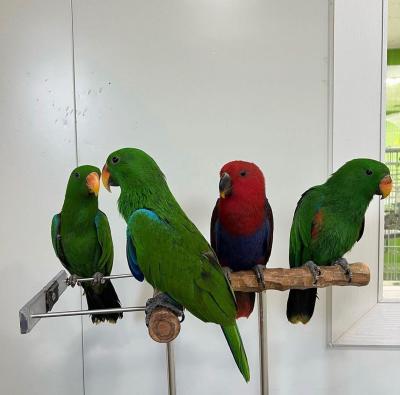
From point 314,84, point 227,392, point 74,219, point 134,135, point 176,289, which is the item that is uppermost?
point 314,84

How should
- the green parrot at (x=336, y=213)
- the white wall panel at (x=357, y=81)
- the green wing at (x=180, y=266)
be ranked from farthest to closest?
the white wall panel at (x=357, y=81) → the green parrot at (x=336, y=213) → the green wing at (x=180, y=266)

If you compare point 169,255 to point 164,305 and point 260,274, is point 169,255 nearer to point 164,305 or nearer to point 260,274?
point 164,305

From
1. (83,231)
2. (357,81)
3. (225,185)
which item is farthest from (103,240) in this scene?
(357,81)

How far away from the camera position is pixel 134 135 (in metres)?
1.03

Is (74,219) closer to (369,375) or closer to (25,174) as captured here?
(25,174)

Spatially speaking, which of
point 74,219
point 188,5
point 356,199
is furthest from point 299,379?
point 188,5

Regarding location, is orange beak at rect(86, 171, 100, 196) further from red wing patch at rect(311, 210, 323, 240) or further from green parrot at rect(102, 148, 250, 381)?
red wing patch at rect(311, 210, 323, 240)

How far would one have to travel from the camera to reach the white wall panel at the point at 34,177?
3.36ft

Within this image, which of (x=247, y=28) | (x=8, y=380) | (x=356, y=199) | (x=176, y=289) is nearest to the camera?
(x=176, y=289)

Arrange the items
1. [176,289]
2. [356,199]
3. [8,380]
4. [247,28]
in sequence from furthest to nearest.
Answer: [8,380], [247,28], [356,199], [176,289]

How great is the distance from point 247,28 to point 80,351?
40.7 inches

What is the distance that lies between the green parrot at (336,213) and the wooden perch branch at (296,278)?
14mm

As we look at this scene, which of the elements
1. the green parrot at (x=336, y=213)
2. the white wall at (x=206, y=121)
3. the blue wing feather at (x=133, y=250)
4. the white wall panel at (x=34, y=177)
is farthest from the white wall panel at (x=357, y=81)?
the white wall panel at (x=34, y=177)

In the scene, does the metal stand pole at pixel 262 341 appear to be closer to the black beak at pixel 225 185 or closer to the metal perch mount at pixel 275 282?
the metal perch mount at pixel 275 282
